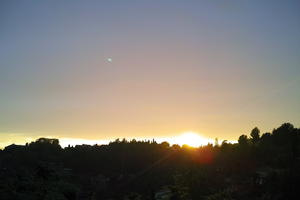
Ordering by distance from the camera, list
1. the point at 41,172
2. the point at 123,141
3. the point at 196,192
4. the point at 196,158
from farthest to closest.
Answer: the point at 123,141 < the point at 196,158 < the point at 196,192 < the point at 41,172

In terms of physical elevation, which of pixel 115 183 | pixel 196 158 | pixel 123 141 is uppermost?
pixel 123 141

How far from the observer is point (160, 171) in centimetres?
8712

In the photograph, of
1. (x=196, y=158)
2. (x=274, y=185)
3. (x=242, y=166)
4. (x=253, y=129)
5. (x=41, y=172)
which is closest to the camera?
(x=41, y=172)

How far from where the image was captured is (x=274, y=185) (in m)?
38.8

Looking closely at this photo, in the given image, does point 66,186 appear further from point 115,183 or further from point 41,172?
point 115,183

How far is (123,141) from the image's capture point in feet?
471

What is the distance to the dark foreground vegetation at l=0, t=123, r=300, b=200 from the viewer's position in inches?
432

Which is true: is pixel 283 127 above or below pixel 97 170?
above

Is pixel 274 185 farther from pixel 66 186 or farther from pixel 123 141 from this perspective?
pixel 123 141

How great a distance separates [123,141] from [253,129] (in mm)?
54454

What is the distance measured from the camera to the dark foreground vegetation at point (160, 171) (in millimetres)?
10961

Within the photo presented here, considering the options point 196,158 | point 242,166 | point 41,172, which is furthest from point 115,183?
point 41,172

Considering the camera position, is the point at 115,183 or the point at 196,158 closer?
the point at 115,183

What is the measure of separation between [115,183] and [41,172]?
7575 cm
